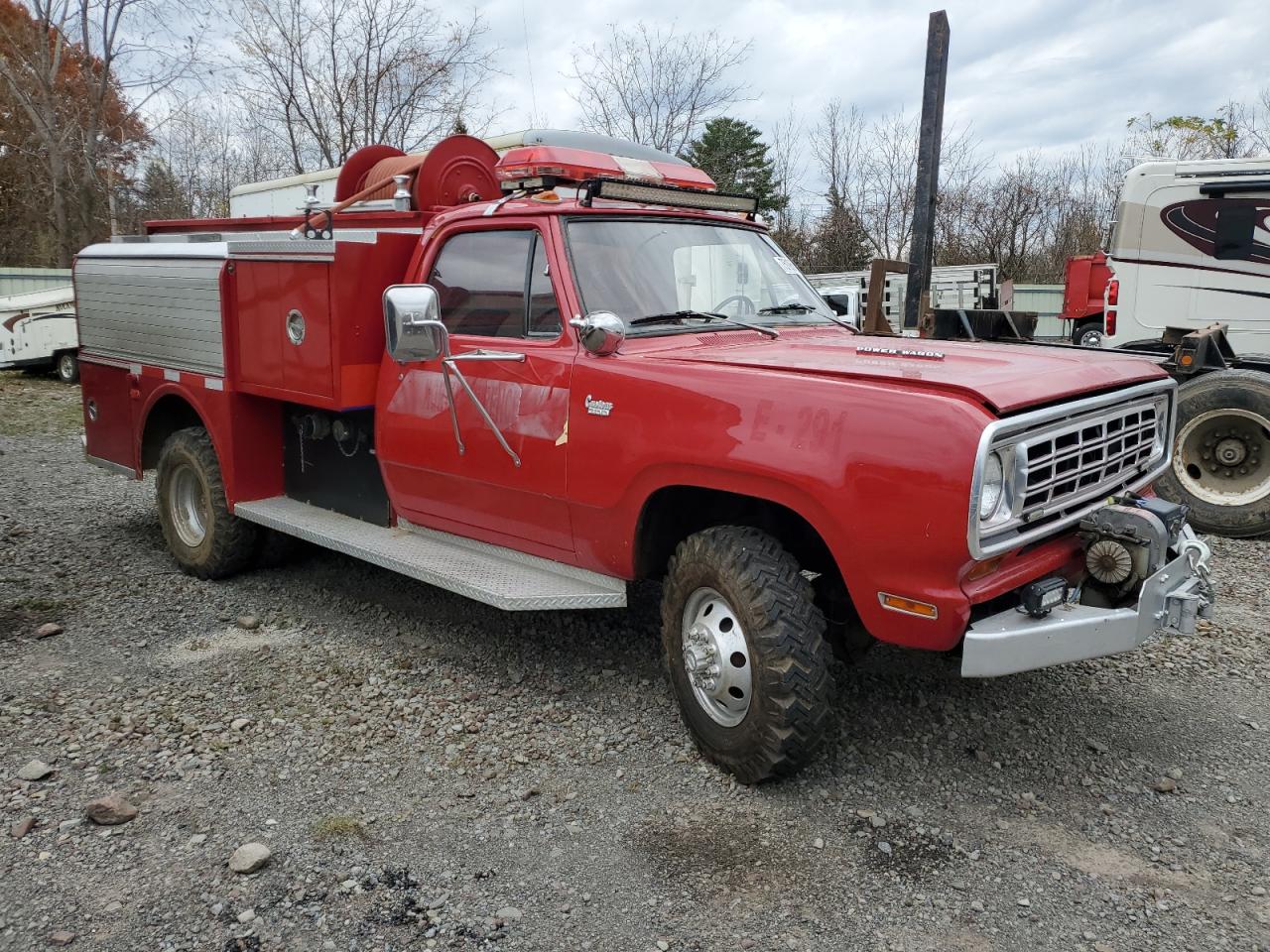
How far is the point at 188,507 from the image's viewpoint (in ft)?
20.1

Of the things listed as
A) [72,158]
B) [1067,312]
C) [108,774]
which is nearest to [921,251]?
[108,774]

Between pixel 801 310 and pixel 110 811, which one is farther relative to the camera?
pixel 801 310

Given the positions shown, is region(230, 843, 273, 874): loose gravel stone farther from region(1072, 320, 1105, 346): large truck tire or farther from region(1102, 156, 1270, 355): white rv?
region(1072, 320, 1105, 346): large truck tire

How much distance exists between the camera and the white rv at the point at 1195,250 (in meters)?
8.43

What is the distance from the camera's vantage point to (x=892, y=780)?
141 inches

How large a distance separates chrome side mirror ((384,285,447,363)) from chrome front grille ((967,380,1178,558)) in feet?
A: 6.88

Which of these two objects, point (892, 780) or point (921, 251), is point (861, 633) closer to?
point (892, 780)

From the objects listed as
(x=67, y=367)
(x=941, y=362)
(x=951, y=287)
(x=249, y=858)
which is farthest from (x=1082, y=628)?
(x=951, y=287)

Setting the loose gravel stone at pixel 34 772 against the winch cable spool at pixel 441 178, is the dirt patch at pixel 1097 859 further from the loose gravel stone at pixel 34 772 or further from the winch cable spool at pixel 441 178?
the winch cable spool at pixel 441 178

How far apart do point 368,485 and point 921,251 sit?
574cm

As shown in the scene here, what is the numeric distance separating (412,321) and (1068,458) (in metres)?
2.40

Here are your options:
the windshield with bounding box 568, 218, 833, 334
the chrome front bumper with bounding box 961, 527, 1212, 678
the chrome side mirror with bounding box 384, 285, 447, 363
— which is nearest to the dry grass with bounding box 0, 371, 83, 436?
the chrome side mirror with bounding box 384, 285, 447, 363

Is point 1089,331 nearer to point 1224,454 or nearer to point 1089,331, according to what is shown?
point 1089,331

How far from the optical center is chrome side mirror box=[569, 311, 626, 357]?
366cm
